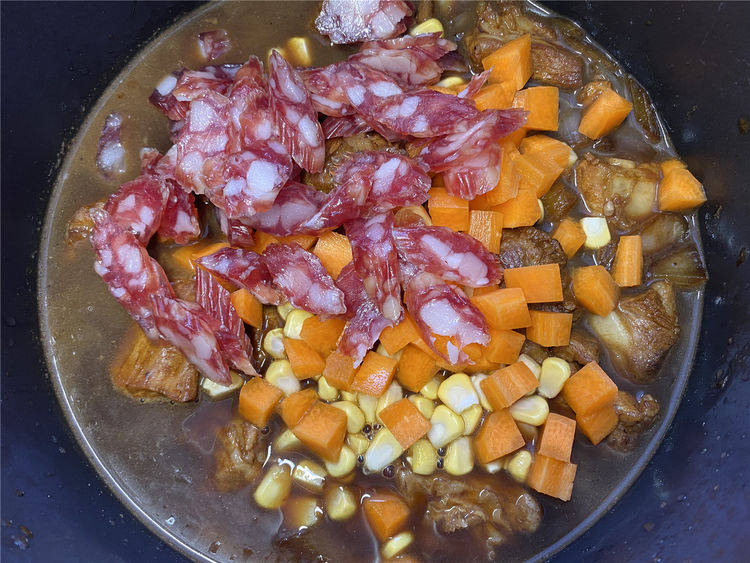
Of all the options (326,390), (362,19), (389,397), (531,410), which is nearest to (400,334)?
(389,397)

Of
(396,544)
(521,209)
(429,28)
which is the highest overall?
(429,28)

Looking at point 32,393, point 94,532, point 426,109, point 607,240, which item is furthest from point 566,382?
point 32,393

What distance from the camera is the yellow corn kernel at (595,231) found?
2.74 m

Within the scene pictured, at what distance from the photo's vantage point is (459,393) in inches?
102

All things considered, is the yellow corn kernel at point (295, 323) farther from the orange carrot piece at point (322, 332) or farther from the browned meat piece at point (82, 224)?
the browned meat piece at point (82, 224)

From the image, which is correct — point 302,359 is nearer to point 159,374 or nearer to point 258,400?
point 258,400

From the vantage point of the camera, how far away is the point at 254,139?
256cm

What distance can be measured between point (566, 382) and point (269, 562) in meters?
1.39

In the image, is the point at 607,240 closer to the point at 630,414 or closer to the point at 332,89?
the point at 630,414

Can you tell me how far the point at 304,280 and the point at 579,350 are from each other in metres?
1.14

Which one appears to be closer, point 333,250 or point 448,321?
point 448,321

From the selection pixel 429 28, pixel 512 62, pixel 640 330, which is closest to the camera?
pixel 640 330

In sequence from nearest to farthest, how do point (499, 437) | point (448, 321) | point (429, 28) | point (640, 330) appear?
1. point (448, 321)
2. point (499, 437)
3. point (640, 330)
4. point (429, 28)

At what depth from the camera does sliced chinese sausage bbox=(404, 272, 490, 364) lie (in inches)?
97.6
